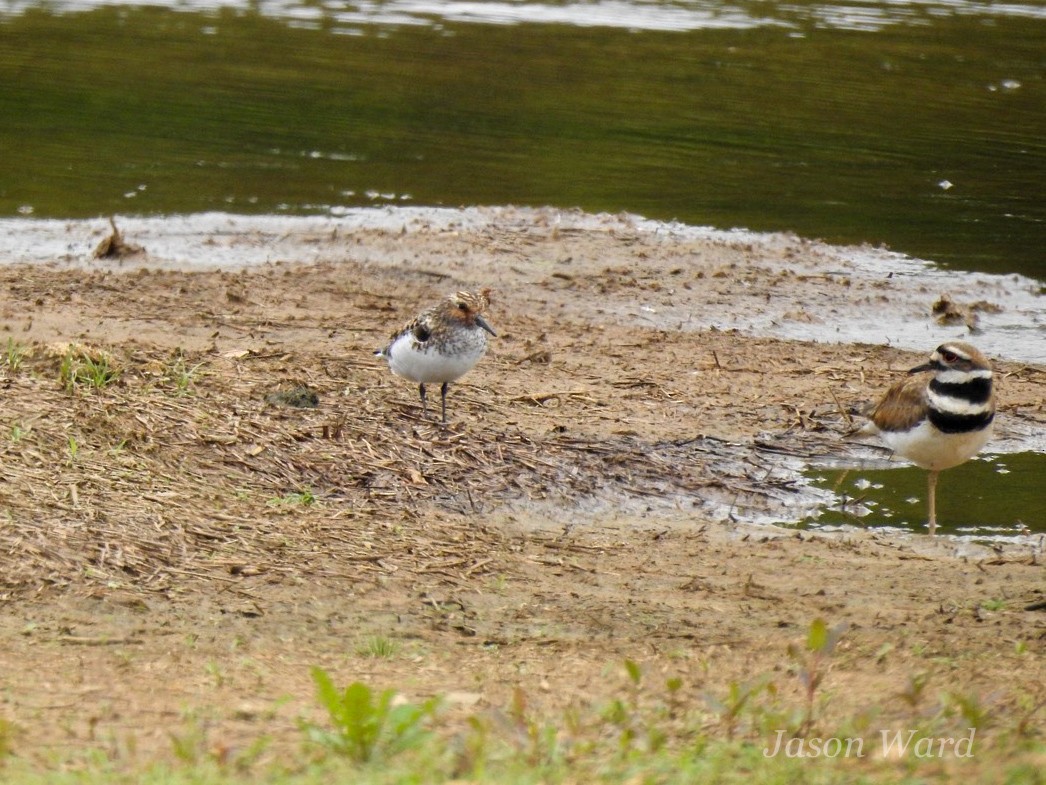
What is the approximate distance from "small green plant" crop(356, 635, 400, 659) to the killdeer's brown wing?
3.52 m

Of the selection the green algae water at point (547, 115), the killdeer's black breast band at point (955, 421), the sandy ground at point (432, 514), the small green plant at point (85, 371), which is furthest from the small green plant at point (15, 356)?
the green algae water at point (547, 115)

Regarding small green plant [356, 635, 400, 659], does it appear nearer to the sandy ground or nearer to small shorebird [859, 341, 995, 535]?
the sandy ground

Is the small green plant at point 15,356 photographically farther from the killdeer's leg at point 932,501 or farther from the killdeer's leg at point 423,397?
the killdeer's leg at point 932,501

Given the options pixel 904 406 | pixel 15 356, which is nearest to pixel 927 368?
pixel 904 406

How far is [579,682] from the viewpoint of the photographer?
554 centimetres

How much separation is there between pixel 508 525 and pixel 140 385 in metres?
2.35

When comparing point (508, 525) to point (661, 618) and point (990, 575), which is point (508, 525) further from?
point (990, 575)

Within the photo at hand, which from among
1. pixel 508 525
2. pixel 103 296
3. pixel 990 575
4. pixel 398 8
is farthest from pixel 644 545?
pixel 398 8

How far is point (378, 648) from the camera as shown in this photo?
19.2 feet

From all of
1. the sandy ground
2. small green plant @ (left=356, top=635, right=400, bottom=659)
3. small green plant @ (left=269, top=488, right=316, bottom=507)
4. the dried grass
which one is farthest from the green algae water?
small green plant @ (left=356, top=635, right=400, bottom=659)

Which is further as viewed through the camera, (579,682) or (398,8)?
(398,8)

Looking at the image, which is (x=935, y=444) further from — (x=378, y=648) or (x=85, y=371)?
(x=85, y=371)

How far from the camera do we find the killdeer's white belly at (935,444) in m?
8.00

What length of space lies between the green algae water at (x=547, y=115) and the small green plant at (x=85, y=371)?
589 cm
